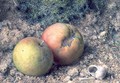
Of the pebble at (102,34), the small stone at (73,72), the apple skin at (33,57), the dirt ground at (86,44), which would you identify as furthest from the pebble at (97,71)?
the pebble at (102,34)

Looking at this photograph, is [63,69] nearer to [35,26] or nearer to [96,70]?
[96,70]

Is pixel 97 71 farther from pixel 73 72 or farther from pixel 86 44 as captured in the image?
pixel 86 44

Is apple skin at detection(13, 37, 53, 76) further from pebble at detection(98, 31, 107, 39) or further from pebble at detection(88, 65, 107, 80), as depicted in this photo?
pebble at detection(98, 31, 107, 39)

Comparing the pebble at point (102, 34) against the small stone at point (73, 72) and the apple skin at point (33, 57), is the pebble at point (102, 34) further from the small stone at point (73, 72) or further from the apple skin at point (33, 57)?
the apple skin at point (33, 57)

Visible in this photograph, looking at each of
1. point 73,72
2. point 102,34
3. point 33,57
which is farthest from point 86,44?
point 33,57

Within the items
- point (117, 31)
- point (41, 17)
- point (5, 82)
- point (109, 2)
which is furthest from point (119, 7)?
point (5, 82)

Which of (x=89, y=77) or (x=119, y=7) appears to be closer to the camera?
(x=89, y=77)

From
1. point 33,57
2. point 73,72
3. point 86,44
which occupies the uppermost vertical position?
point 33,57
